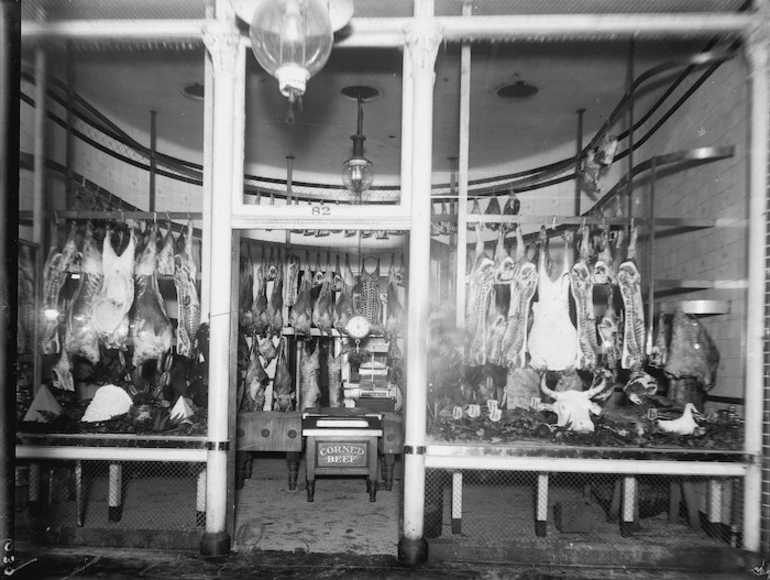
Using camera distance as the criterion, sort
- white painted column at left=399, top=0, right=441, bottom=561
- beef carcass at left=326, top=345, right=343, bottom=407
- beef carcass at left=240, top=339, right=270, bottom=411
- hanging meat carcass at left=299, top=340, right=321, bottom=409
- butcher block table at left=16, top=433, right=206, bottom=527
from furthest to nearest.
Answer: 1. beef carcass at left=326, top=345, right=343, bottom=407
2. hanging meat carcass at left=299, top=340, right=321, bottom=409
3. beef carcass at left=240, top=339, right=270, bottom=411
4. butcher block table at left=16, top=433, right=206, bottom=527
5. white painted column at left=399, top=0, right=441, bottom=561

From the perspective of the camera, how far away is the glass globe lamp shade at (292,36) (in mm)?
3572

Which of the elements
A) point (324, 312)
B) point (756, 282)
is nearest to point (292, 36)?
point (756, 282)

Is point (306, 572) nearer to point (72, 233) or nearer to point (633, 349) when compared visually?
point (633, 349)

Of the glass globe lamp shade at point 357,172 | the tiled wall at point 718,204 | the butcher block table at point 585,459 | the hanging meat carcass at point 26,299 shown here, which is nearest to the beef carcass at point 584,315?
the butcher block table at point 585,459

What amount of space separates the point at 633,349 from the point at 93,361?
524cm

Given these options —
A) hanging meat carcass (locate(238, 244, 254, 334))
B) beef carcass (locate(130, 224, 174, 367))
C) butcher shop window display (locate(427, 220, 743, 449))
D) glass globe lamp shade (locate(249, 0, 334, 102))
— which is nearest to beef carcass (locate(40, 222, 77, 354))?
beef carcass (locate(130, 224, 174, 367))

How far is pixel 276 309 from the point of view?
8961 millimetres

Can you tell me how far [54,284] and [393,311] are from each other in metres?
4.72

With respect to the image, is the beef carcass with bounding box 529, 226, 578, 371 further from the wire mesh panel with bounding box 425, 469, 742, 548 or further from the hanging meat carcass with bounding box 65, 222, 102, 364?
the hanging meat carcass with bounding box 65, 222, 102, 364

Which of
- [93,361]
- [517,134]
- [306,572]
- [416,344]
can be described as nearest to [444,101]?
[517,134]

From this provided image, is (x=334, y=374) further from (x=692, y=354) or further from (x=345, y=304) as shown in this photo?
(x=692, y=354)

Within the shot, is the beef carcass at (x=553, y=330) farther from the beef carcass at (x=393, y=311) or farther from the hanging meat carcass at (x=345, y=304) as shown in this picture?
the hanging meat carcass at (x=345, y=304)

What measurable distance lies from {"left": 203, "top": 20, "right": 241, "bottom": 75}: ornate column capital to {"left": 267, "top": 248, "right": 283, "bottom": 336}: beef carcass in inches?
181

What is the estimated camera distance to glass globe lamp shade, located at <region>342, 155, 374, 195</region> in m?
7.73
